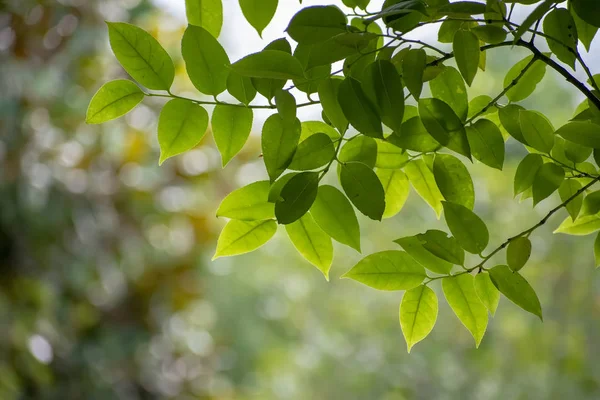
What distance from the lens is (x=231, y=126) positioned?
1.13ft

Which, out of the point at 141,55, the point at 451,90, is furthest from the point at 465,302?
the point at 141,55

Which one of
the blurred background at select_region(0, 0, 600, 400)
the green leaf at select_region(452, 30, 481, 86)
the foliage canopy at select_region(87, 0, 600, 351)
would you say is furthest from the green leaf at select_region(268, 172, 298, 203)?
the blurred background at select_region(0, 0, 600, 400)

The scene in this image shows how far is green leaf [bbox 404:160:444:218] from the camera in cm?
40

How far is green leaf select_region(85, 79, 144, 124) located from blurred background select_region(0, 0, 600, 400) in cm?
104

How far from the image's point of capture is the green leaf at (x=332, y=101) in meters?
0.33

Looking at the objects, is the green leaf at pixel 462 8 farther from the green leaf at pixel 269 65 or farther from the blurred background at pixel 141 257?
the blurred background at pixel 141 257

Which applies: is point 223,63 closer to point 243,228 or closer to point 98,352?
point 243,228

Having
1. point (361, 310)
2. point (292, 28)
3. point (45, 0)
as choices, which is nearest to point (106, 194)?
point (45, 0)

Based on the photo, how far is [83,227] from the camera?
209 centimetres

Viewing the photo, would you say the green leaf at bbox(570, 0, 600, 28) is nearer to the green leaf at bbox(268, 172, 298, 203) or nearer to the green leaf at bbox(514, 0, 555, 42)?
the green leaf at bbox(514, 0, 555, 42)

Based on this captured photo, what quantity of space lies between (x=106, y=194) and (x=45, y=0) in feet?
2.17

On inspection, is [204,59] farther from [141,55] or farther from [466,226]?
[466,226]

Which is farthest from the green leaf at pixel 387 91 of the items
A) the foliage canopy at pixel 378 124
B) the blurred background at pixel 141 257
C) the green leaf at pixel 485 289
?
the blurred background at pixel 141 257

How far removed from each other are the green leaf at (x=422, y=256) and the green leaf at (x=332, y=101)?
0.07 metres
